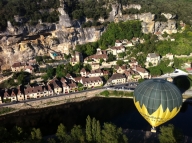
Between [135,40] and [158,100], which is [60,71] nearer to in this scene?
[135,40]

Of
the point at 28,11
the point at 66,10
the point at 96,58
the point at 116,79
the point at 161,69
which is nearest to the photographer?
the point at 116,79

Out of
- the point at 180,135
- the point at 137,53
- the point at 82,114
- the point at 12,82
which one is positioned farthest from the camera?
the point at 137,53

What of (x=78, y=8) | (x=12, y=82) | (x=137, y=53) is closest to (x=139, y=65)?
(x=137, y=53)

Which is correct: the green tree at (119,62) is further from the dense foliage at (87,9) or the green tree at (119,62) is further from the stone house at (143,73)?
the dense foliage at (87,9)

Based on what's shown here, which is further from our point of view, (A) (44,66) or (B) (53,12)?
(B) (53,12)

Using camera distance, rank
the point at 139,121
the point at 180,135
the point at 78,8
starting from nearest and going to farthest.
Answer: the point at 180,135, the point at 139,121, the point at 78,8

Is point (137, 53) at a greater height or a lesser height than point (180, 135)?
greater

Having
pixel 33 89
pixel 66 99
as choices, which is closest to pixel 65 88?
pixel 66 99

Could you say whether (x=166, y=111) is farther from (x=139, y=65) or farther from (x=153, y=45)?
(x=153, y=45)
